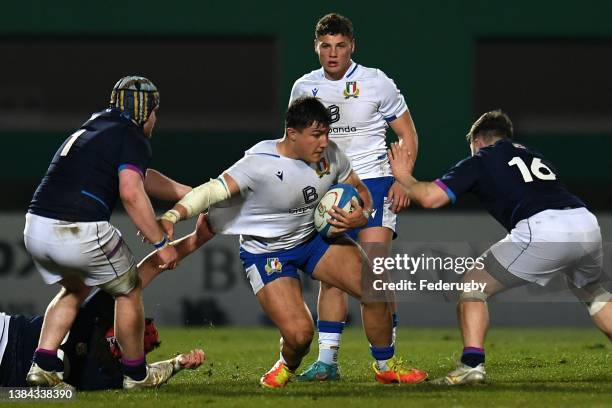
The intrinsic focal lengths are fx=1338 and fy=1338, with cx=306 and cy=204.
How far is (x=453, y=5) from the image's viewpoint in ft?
51.5

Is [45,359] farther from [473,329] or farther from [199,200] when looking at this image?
[473,329]

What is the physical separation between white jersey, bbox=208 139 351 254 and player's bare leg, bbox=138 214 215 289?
0.25 ft

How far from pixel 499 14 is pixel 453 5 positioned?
1.82 ft

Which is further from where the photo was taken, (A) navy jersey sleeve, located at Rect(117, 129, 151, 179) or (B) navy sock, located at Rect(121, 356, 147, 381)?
(B) navy sock, located at Rect(121, 356, 147, 381)

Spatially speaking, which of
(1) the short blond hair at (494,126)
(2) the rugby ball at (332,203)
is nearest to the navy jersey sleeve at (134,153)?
(2) the rugby ball at (332,203)

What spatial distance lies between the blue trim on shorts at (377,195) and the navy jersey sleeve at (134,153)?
1.69 meters

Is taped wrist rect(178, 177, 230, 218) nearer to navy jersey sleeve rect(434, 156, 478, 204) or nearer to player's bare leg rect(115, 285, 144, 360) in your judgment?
player's bare leg rect(115, 285, 144, 360)

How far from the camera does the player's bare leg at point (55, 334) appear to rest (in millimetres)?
7555

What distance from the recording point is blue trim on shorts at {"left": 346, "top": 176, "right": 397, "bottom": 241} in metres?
8.66

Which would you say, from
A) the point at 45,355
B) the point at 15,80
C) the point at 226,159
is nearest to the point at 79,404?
the point at 45,355

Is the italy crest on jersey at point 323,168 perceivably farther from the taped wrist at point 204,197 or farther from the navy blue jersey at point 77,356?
the navy blue jersey at point 77,356

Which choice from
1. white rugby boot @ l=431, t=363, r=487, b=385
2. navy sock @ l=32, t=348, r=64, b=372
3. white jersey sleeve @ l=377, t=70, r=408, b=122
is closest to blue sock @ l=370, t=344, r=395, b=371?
white rugby boot @ l=431, t=363, r=487, b=385

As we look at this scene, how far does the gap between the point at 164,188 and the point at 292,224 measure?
2.98ft

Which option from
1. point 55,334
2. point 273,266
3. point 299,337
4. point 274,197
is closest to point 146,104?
point 274,197
